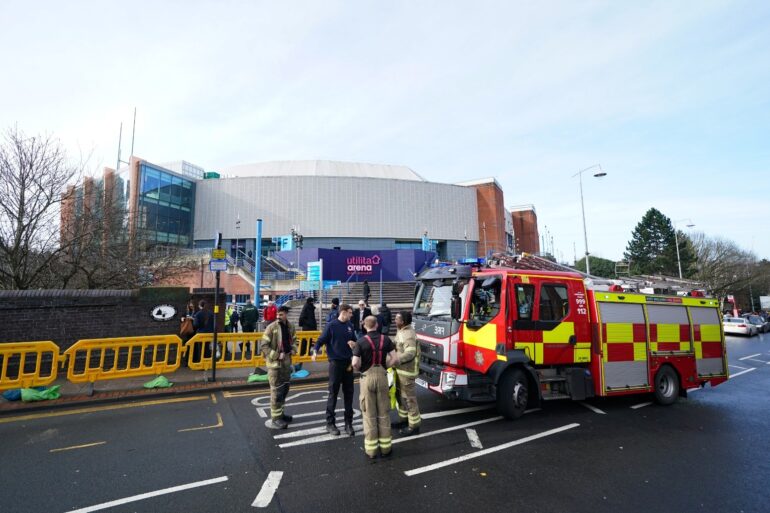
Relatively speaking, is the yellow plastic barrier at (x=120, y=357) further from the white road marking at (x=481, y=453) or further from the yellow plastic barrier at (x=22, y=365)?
the white road marking at (x=481, y=453)

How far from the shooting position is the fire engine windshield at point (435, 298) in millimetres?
6641

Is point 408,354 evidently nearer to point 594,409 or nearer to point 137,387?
point 594,409

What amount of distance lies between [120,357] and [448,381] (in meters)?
8.22

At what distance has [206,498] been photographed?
3627 mm

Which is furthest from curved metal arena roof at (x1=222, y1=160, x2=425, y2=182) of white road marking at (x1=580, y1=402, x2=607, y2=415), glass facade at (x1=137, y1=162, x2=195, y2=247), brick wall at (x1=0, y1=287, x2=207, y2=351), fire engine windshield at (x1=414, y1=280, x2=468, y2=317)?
white road marking at (x1=580, y1=402, x2=607, y2=415)

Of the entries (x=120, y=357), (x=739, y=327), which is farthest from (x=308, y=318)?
(x=739, y=327)

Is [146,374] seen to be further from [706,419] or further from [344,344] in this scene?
[706,419]

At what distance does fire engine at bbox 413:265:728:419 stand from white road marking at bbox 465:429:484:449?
486mm

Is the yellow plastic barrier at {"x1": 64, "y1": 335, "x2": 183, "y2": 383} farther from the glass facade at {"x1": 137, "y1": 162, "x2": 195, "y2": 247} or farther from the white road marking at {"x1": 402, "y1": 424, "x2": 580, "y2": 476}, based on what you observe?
the glass facade at {"x1": 137, "y1": 162, "x2": 195, "y2": 247}

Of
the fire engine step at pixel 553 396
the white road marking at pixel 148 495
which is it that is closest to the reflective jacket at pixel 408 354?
the fire engine step at pixel 553 396

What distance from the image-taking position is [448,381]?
593 centimetres

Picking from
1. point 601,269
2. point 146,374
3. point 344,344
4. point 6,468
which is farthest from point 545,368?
point 601,269

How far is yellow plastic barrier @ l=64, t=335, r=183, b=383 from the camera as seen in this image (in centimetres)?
777

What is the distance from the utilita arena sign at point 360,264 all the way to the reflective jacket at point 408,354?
2531 cm
